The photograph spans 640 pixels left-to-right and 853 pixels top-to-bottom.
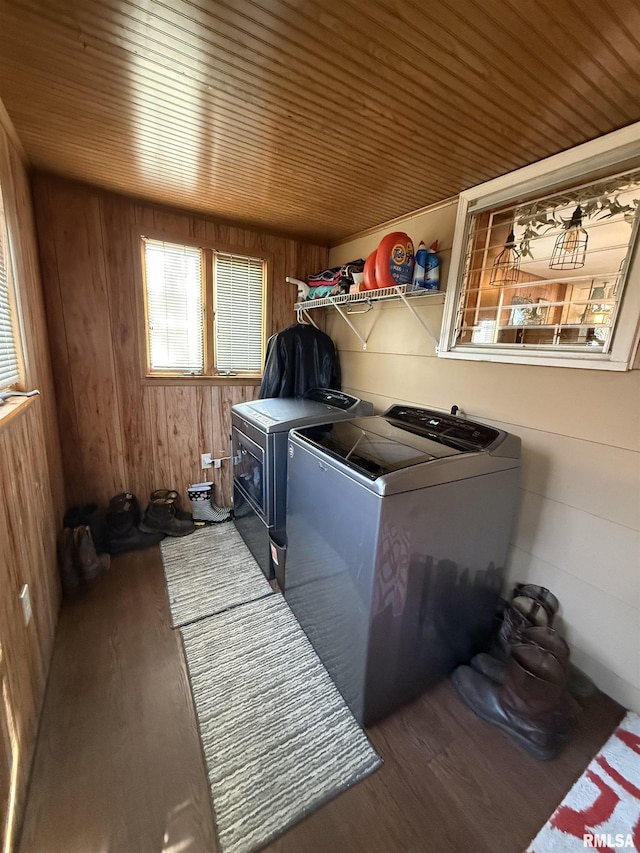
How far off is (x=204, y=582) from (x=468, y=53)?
8.54ft

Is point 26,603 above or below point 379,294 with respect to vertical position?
below

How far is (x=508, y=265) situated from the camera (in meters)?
1.70

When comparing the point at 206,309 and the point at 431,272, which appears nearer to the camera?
the point at 431,272

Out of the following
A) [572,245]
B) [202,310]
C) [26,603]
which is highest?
[572,245]

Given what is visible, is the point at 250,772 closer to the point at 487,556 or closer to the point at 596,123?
the point at 487,556

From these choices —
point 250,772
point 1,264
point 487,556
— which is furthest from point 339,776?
point 1,264

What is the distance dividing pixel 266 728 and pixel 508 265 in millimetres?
2362

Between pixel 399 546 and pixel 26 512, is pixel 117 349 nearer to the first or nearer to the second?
pixel 26 512

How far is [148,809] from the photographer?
1.06 m

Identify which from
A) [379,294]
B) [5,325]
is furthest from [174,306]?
[379,294]

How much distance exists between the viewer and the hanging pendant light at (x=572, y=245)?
4.83 ft

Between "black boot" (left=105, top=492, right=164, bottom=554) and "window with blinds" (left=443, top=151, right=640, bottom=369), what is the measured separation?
7.86 ft

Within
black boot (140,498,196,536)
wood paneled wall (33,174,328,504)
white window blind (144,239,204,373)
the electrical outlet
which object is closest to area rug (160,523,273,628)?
black boot (140,498,196,536)

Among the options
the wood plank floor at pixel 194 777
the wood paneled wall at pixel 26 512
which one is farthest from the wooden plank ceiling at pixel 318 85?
the wood plank floor at pixel 194 777
